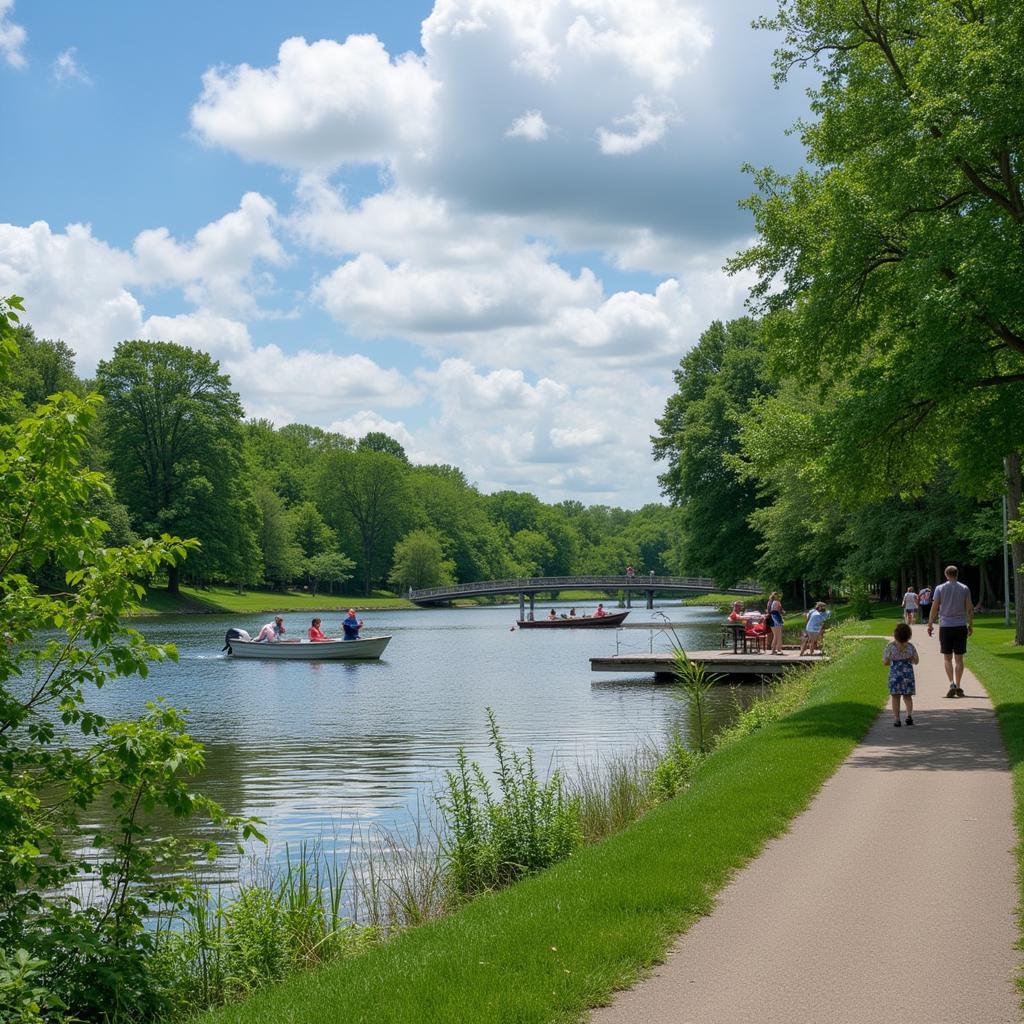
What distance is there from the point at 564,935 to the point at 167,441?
79972mm

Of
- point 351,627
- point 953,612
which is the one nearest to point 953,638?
point 953,612

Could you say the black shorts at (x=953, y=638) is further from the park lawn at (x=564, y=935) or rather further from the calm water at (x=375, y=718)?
the park lawn at (x=564, y=935)

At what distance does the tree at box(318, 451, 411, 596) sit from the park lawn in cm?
11776

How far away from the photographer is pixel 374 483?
13175 centimetres

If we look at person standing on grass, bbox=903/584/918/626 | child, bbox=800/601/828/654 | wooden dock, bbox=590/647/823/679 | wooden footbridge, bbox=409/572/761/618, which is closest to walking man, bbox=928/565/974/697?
wooden dock, bbox=590/647/823/679

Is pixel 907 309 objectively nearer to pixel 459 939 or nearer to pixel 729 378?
pixel 459 939

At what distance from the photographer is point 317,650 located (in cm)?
4628

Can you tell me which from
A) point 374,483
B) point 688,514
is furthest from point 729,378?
point 374,483

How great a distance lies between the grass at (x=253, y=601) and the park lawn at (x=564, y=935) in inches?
2452

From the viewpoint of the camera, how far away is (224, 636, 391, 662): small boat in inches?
1815

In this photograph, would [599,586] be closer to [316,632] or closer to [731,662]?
[316,632]

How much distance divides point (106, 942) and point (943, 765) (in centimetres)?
856

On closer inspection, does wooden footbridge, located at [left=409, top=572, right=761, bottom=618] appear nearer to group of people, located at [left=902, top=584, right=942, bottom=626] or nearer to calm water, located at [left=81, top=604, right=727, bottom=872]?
calm water, located at [left=81, top=604, right=727, bottom=872]

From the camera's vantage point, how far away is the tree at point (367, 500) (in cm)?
12900
